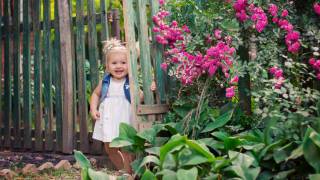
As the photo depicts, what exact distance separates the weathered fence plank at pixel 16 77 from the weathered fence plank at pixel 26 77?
0.74ft

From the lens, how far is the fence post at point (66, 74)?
7.21 metres

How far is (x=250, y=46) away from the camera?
4.84m

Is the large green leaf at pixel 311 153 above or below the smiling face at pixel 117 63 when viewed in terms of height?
below

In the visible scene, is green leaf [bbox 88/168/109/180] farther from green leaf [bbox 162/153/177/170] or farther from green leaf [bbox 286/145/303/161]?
green leaf [bbox 286/145/303/161]

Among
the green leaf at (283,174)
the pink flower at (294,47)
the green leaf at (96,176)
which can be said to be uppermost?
the pink flower at (294,47)

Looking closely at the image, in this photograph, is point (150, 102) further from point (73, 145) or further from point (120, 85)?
point (73, 145)

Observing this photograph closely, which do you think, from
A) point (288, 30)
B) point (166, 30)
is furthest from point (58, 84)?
point (288, 30)

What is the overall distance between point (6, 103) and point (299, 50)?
4925 millimetres

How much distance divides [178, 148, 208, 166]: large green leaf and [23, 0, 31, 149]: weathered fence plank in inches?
173

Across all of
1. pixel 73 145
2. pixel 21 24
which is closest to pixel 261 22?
pixel 73 145

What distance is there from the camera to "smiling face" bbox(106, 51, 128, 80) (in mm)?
5730

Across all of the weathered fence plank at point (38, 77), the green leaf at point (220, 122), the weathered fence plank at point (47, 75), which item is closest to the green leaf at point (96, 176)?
the green leaf at point (220, 122)

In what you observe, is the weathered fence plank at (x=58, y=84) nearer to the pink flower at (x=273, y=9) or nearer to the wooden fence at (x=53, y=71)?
the wooden fence at (x=53, y=71)

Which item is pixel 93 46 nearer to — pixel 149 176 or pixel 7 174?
pixel 7 174
